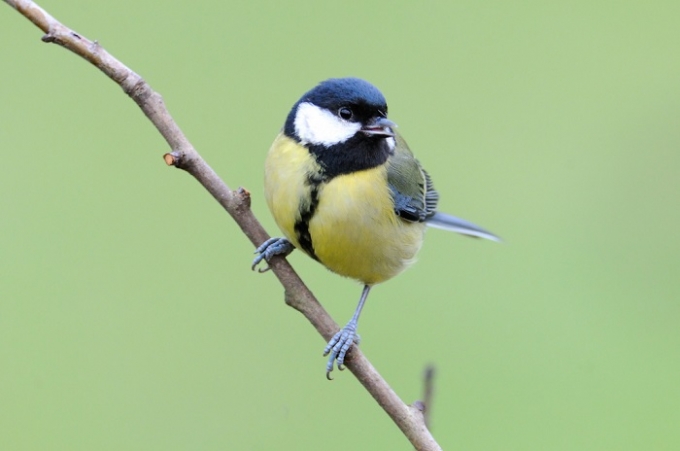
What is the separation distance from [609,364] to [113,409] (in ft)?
7.02

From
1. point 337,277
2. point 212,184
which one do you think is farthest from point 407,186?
point 337,277

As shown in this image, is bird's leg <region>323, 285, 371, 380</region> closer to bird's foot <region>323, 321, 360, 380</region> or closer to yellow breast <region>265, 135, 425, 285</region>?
bird's foot <region>323, 321, 360, 380</region>

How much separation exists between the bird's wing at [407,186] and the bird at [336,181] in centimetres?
2

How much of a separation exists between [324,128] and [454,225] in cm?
89

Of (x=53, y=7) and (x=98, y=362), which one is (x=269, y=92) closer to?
(x=53, y=7)

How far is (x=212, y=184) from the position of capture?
88.3 inches

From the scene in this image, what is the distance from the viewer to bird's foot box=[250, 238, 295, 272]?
242 cm

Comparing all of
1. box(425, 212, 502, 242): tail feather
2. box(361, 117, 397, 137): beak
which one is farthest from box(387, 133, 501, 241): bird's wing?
box(361, 117, 397, 137): beak

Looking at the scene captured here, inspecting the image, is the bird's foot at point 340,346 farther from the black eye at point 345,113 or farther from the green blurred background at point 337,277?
the green blurred background at point 337,277

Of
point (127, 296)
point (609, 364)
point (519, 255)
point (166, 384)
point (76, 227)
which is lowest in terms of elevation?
point (609, 364)

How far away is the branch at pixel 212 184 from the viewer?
204cm

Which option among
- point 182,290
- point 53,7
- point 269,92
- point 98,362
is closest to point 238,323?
point 182,290

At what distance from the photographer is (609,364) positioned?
15.0 ft

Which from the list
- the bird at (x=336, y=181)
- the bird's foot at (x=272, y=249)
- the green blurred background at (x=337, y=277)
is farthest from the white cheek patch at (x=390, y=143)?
the green blurred background at (x=337, y=277)
